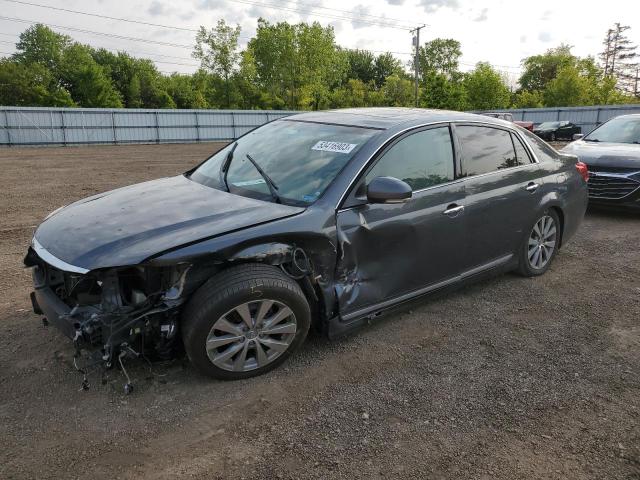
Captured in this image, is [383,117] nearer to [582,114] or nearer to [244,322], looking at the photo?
[244,322]

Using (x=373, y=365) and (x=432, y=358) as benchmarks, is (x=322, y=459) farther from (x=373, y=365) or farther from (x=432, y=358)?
(x=432, y=358)

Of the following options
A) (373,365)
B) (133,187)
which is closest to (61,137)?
(133,187)

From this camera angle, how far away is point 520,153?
455cm

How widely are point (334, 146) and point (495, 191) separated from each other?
1.48 meters

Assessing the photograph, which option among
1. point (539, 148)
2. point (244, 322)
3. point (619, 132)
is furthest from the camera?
point (619, 132)

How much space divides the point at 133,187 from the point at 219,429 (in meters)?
2.21

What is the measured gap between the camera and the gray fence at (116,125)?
26469mm

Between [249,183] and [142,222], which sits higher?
[249,183]

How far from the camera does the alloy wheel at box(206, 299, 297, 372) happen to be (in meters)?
2.89

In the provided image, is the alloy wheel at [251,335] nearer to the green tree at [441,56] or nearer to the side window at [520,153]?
the side window at [520,153]

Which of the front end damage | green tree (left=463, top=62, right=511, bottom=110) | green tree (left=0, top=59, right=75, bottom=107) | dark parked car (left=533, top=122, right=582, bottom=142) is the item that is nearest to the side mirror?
the front end damage

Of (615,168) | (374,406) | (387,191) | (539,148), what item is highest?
(539,148)

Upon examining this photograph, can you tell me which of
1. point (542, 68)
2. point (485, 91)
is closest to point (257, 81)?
point (485, 91)

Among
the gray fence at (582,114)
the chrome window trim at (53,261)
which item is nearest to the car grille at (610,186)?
the chrome window trim at (53,261)
